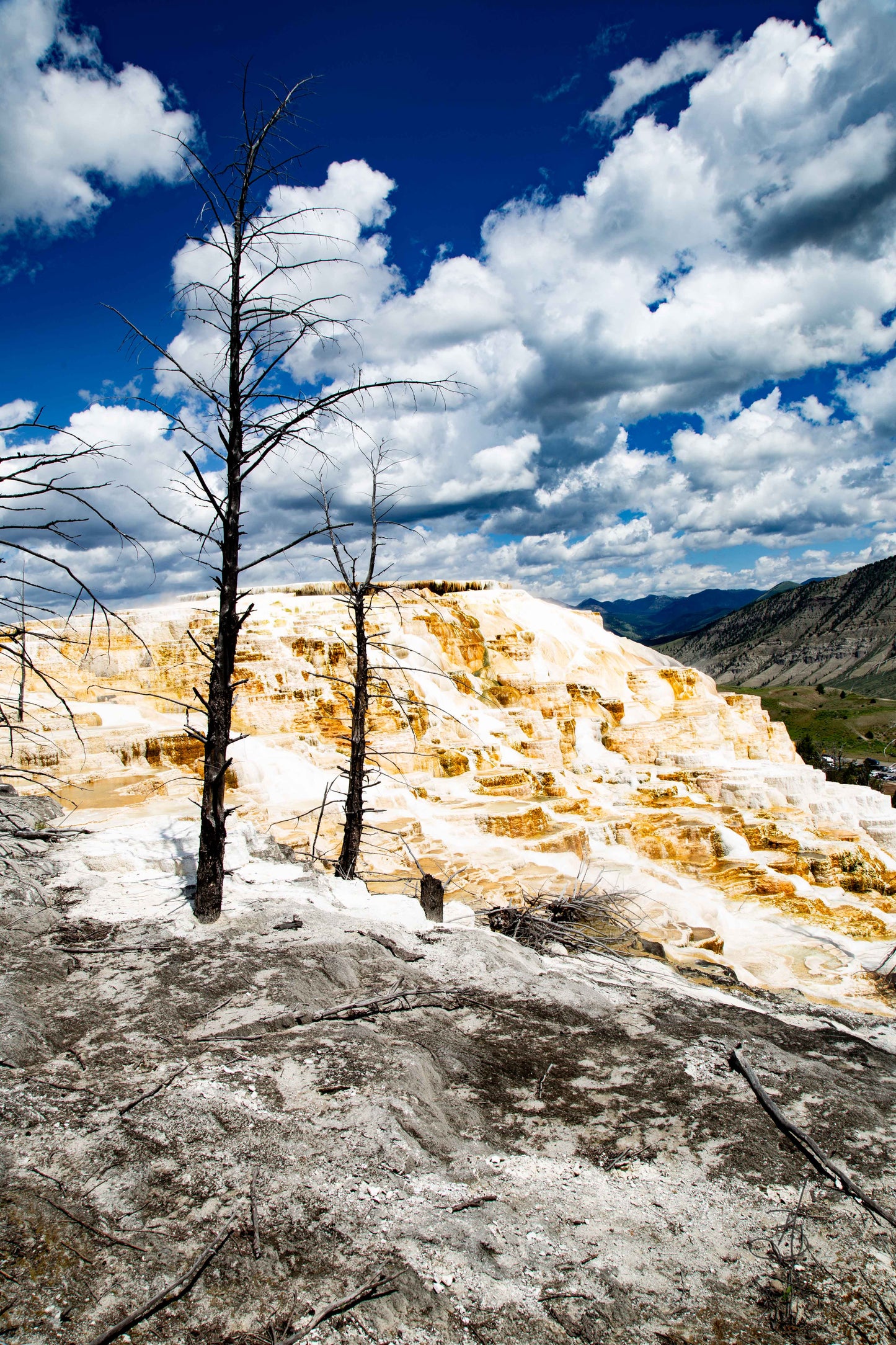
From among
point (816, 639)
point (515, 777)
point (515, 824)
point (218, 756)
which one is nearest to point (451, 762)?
point (515, 777)

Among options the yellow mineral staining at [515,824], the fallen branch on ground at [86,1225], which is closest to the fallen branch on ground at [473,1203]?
the fallen branch on ground at [86,1225]

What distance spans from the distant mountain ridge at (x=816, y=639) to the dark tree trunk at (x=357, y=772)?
12256cm

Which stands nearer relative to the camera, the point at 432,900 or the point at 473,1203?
the point at 473,1203

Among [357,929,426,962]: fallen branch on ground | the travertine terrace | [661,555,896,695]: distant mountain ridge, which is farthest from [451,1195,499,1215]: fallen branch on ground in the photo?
[661,555,896,695]: distant mountain ridge

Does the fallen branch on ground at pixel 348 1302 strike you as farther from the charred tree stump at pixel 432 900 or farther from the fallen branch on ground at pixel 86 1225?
the charred tree stump at pixel 432 900

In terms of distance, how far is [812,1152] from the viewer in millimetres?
2541

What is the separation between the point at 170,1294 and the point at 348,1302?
18.0 inches

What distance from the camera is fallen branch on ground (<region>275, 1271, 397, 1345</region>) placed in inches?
69.6

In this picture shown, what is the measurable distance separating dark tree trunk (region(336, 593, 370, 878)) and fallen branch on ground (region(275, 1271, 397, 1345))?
5.05 meters

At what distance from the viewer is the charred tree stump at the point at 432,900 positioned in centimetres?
535

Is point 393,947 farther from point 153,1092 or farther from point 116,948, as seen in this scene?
point 153,1092

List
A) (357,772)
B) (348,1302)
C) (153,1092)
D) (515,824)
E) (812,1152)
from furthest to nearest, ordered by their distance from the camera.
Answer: (515,824) < (357,772) < (153,1092) < (812,1152) < (348,1302)

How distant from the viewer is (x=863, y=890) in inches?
636

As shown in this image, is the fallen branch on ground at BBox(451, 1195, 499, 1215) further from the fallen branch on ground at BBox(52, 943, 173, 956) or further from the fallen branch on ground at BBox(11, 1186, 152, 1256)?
the fallen branch on ground at BBox(52, 943, 173, 956)
